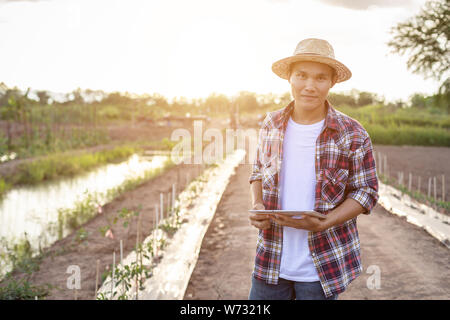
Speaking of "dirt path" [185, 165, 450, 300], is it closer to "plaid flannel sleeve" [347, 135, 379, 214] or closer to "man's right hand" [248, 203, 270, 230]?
"plaid flannel sleeve" [347, 135, 379, 214]

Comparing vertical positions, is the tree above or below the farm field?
above

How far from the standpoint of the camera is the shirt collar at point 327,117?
4.24ft

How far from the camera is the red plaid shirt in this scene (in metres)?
1.27

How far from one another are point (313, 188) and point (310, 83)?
30 cm

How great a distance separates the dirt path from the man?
3.35ft

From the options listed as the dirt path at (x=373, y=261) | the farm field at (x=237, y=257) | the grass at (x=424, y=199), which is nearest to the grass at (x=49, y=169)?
the farm field at (x=237, y=257)

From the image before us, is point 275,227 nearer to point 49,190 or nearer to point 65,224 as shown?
point 65,224

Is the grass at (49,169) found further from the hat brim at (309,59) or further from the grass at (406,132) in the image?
the grass at (406,132)

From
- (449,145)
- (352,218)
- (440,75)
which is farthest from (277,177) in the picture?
(449,145)

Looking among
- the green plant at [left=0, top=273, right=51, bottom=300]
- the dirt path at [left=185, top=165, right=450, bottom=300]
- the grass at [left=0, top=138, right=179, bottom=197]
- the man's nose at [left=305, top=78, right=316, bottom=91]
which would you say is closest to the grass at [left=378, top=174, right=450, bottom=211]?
the dirt path at [left=185, top=165, right=450, bottom=300]

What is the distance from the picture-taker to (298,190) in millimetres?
1326

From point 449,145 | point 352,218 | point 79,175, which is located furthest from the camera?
point 449,145
